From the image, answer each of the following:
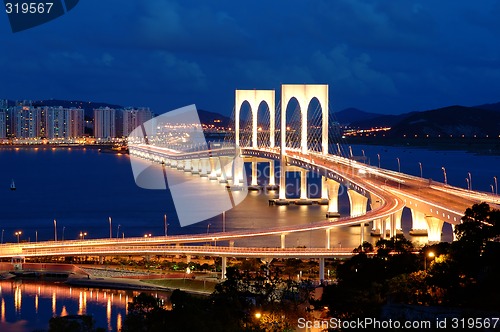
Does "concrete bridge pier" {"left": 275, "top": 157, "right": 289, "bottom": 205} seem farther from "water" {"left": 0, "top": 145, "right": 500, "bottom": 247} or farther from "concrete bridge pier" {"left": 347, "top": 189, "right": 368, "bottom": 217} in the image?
"concrete bridge pier" {"left": 347, "top": 189, "right": 368, "bottom": 217}

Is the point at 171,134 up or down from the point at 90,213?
up

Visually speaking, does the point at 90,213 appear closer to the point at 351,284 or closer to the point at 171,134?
the point at 351,284

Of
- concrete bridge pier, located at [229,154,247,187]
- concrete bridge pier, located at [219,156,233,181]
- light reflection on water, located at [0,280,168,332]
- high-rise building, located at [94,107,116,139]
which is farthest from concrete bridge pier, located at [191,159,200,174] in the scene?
high-rise building, located at [94,107,116,139]

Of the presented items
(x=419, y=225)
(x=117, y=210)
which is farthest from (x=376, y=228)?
(x=117, y=210)

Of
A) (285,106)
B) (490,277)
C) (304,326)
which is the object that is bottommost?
(304,326)

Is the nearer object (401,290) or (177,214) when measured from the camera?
(401,290)

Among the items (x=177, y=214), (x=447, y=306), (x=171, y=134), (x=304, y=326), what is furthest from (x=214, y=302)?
(x=171, y=134)
